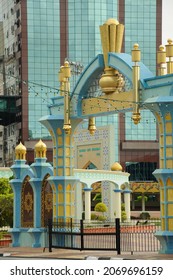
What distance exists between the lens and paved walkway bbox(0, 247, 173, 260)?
22.7 meters

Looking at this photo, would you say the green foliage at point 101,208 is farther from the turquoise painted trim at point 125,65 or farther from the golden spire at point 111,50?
the turquoise painted trim at point 125,65

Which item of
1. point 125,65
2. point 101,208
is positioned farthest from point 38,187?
point 101,208

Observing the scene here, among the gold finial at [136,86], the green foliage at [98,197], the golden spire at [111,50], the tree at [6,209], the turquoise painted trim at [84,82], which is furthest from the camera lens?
the green foliage at [98,197]

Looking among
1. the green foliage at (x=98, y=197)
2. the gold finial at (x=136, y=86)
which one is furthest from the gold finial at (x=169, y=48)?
the green foliage at (x=98, y=197)

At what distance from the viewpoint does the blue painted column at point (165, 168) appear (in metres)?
23.7

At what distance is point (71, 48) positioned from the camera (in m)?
87.9

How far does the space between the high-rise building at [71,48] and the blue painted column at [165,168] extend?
203 feet

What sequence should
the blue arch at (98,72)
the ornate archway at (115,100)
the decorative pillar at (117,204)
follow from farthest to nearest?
the decorative pillar at (117,204)
the blue arch at (98,72)
the ornate archway at (115,100)

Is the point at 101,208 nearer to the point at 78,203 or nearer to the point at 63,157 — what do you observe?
the point at 78,203

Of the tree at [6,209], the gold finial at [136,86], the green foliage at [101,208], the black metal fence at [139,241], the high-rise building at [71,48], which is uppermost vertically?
the high-rise building at [71,48]

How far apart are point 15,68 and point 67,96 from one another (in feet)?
204

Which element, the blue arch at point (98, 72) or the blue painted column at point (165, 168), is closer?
the blue painted column at point (165, 168)

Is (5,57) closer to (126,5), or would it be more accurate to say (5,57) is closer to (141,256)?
(126,5)

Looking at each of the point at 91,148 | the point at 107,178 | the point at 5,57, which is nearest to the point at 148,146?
the point at 5,57
